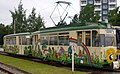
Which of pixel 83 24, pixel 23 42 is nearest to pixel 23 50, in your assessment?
pixel 23 42

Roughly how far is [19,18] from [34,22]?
476cm

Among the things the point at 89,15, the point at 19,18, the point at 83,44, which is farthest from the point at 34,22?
the point at 83,44

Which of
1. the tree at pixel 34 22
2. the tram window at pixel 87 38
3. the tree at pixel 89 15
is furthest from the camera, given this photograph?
the tree at pixel 34 22

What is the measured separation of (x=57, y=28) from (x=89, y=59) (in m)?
5.20

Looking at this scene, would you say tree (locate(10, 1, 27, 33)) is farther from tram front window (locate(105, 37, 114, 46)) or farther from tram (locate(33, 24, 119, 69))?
tram front window (locate(105, 37, 114, 46))

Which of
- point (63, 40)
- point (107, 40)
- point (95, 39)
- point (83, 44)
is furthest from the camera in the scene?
point (63, 40)

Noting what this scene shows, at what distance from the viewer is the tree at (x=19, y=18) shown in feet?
178

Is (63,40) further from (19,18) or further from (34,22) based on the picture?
(19,18)

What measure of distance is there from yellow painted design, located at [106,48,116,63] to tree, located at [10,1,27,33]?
3914cm

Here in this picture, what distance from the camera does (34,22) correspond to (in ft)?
174

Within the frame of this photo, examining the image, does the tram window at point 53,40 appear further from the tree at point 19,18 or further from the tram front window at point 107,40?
the tree at point 19,18

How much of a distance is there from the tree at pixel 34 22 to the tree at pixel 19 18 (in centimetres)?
Answer: 140

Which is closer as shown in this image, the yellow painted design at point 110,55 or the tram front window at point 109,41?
the yellow painted design at point 110,55

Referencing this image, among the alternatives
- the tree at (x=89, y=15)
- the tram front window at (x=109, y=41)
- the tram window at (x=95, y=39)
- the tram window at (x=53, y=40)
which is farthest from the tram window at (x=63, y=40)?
the tree at (x=89, y=15)
